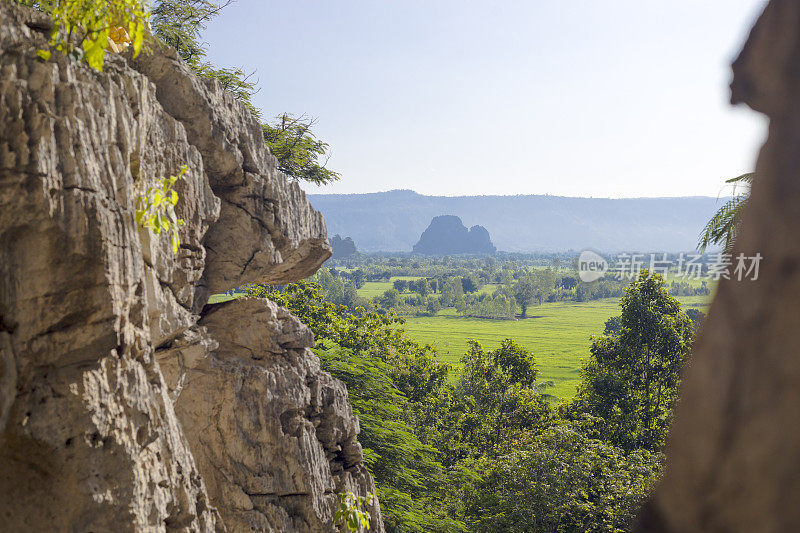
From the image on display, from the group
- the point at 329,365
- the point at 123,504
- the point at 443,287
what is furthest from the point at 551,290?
the point at 123,504

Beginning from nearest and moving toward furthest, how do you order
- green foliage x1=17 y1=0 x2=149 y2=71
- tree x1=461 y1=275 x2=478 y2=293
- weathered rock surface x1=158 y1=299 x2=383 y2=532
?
green foliage x1=17 y1=0 x2=149 y2=71 < weathered rock surface x1=158 y1=299 x2=383 y2=532 < tree x1=461 y1=275 x2=478 y2=293

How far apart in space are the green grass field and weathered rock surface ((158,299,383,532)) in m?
55.9

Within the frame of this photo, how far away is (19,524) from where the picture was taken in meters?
4.49

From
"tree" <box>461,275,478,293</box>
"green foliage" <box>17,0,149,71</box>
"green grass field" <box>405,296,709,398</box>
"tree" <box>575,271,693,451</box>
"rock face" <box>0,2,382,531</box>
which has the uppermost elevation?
"green foliage" <box>17,0,149,71</box>

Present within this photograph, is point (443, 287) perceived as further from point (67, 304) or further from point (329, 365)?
point (67, 304)

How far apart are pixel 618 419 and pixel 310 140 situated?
2222cm

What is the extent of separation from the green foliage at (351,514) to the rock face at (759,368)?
7.38 metres

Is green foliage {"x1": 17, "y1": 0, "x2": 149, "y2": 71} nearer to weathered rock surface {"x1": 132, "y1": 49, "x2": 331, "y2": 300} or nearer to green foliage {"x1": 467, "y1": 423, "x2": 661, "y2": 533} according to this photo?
weathered rock surface {"x1": 132, "y1": 49, "x2": 331, "y2": 300}

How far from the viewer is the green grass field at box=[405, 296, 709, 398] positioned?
260 ft

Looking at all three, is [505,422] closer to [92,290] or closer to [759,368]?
[92,290]

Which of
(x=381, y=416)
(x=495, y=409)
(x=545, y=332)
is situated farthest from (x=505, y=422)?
(x=545, y=332)

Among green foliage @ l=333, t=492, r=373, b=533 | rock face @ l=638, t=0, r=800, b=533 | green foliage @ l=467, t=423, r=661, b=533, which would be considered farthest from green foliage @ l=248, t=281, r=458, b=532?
rock face @ l=638, t=0, r=800, b=533

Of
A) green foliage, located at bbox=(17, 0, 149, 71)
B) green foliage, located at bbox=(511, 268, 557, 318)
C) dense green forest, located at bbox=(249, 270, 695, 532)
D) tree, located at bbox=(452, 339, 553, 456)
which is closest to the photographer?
green foliage, located at bbox=(17, 0, 149, 71)

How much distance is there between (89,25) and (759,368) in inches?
216
